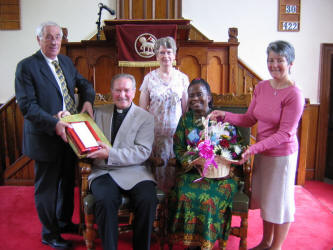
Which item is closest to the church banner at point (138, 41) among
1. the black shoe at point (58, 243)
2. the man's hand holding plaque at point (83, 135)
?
the man's hand holding plaque at point (83, 135)

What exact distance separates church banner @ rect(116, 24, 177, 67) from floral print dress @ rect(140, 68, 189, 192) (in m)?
1.04

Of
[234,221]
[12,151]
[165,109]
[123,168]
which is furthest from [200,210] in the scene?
[12,151]

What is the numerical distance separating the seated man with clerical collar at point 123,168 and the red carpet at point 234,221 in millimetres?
561

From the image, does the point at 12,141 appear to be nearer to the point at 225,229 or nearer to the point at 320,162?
the point at 225,229

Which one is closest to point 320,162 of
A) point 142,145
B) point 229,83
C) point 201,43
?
point 229,83

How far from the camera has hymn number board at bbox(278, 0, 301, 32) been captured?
463cm

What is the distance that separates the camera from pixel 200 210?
6.11ft

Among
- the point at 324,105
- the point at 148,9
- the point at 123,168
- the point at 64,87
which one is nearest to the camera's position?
the point at 123,168

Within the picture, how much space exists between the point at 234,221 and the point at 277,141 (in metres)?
1.29

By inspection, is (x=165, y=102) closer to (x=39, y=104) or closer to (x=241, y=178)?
(x=241, y=178)

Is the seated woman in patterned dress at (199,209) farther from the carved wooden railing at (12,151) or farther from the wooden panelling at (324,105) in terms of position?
the wooden panelling at (324,105)

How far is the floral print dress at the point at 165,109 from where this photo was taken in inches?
90.6

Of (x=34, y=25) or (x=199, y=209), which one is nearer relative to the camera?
(x=199, y=209)

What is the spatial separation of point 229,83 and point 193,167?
1871mm
